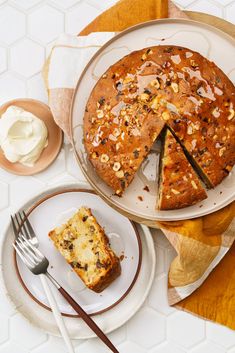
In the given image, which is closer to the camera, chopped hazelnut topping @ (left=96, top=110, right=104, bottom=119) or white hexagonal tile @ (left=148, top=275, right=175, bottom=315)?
chopped hazelnut topping @ (left=96, top=110, right=104, bottom=119)

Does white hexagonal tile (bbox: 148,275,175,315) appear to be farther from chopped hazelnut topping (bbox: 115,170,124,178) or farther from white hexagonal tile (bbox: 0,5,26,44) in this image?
white hexagonal tile (bbox: 0,5,26,44)

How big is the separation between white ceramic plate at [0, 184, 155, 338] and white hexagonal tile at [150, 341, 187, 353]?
0.20m

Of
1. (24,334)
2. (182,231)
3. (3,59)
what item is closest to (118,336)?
(24,334)

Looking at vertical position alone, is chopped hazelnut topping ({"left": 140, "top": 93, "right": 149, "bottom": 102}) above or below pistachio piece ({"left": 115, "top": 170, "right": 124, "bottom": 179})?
above

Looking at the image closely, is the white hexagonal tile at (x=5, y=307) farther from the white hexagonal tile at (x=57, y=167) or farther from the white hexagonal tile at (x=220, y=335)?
the white hexagonal tile at (x=220, y=335)

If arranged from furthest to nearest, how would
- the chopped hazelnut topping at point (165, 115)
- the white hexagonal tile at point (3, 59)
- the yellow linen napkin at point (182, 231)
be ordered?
the white hexagonal tile at point (3, 59) < the yellow linen napkin at point (182, 231) < the chopped hazelnut topping at point (165, 115)

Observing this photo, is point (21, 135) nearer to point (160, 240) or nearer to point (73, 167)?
point (73, 167)

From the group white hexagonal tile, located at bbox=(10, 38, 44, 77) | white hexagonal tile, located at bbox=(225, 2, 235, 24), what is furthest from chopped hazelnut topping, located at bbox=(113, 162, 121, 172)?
white hexagonal tile, located at bbox=(225, 2, 235, 24)

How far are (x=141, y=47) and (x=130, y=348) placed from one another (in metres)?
1.19

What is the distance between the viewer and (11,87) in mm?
2332

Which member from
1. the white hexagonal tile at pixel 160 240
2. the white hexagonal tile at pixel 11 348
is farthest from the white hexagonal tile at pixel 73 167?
the white hexagonal tile at pixel 11 348

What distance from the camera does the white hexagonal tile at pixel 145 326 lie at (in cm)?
229

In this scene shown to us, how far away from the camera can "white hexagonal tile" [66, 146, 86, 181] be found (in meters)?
2.28

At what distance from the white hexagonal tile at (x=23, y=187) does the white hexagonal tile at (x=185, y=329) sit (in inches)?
29.5
